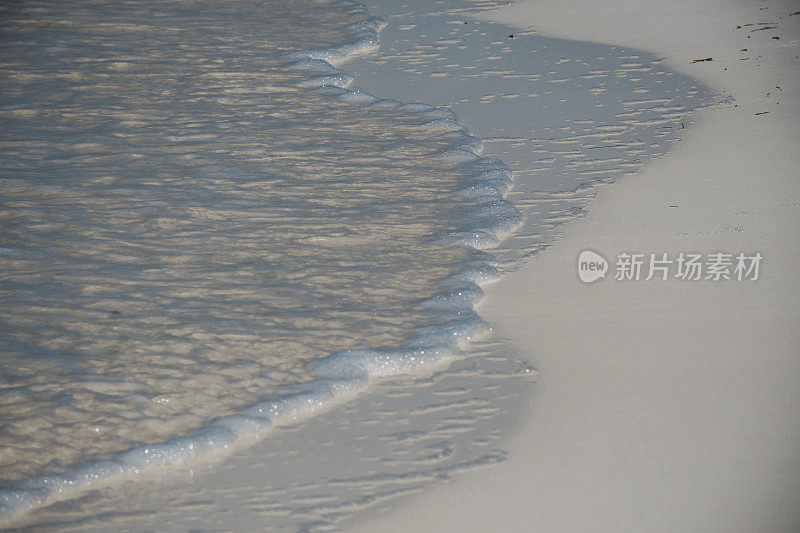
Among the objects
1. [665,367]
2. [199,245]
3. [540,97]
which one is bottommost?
[665,367]

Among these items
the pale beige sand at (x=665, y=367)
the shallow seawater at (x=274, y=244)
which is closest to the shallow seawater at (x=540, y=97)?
the shallow seawater at (x=274, y=244)

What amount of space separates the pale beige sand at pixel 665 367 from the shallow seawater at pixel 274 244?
108mm

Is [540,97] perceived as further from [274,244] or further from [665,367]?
[665,367]

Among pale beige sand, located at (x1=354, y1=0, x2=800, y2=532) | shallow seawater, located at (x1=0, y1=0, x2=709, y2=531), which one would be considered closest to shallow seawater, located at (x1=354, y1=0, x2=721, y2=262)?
shallow seawater, located at (x1=0, y1=0, x2=709, y2=531)

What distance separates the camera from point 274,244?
3.04 metres

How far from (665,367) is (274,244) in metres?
1.40

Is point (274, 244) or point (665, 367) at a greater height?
point (274, 244)

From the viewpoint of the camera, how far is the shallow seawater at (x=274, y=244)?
6.71ft

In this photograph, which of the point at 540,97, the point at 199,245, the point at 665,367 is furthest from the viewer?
the point at 540,97

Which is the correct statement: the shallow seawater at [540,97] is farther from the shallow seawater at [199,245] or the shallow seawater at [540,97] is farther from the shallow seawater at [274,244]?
the shallow seawater at [199,245]

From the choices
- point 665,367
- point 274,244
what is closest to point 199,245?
point 274,244

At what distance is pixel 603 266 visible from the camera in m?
2.79

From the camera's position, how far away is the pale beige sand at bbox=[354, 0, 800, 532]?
1839mm

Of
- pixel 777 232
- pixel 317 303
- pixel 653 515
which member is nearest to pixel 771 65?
pixel 777 232
